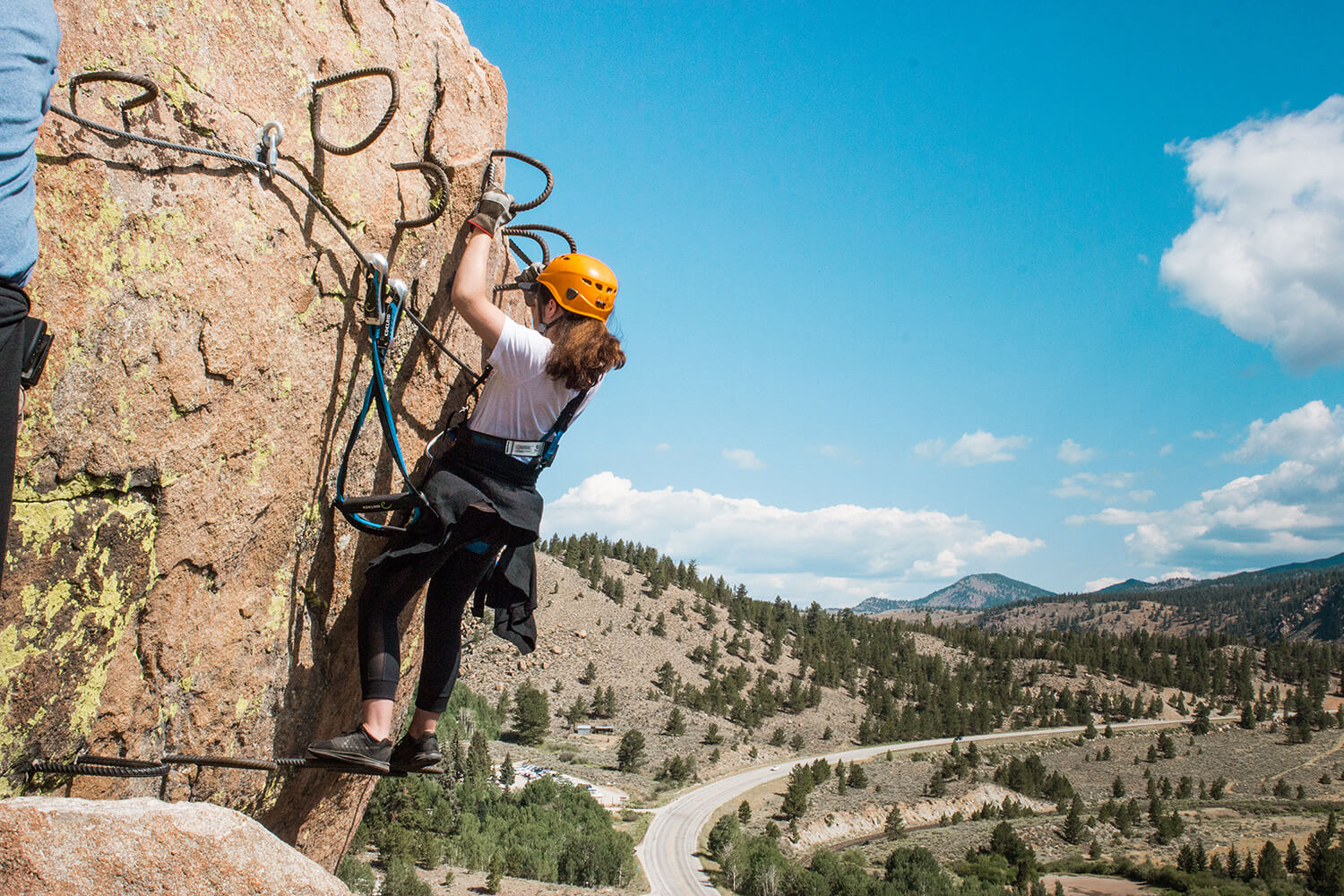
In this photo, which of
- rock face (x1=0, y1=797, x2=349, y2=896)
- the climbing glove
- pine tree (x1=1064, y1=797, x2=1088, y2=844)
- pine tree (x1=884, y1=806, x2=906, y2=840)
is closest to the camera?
rock face (x1=0, y1=797, x2=349, y2=896)

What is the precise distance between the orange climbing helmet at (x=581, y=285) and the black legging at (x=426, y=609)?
1349 mm

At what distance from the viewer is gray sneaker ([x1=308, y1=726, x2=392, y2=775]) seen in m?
4.09

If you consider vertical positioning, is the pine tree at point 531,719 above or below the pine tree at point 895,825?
above

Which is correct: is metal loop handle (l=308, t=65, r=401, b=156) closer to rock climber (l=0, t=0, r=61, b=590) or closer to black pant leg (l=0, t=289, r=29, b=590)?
rock climber (l=0, t=0, r=61, b=590)

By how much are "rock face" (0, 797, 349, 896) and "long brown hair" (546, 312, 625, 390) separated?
7.73ft

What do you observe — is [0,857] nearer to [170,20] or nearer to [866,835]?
[170,20]

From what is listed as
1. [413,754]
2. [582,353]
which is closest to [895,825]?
[413,754]

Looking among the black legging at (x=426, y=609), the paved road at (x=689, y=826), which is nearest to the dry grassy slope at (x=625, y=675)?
the paved road at (x=689, y=826)

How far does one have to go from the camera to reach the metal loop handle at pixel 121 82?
3238mm

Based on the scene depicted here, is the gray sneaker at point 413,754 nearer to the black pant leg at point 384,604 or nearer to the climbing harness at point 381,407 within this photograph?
the black pant leg at point 384,604

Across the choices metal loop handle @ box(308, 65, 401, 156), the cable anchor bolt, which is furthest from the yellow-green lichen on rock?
metal loop handle @ box(308, 65, 401, 156)

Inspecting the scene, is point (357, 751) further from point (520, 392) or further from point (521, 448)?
point (520, 392)

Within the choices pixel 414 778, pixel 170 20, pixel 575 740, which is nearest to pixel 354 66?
pixel 170 20

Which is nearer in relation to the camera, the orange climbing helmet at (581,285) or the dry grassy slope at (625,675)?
the orange climbing helmet at (581,285)
